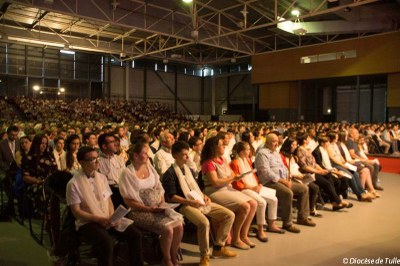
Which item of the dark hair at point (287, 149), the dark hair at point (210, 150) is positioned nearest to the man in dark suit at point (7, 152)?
the dark hair at point (210, 150)

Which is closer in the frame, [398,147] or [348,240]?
[348,240]

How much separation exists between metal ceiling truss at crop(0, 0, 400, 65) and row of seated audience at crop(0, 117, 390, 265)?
796cm

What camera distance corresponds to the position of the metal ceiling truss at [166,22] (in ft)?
45.3

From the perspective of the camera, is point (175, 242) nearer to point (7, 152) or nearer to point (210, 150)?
point (210, 150)

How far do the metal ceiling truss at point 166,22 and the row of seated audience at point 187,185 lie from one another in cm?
796

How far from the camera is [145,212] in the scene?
10.9ft

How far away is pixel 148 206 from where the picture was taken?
11.0ft

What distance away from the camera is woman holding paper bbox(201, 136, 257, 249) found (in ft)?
13.0

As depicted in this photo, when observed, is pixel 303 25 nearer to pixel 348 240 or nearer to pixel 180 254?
pixel 348 240

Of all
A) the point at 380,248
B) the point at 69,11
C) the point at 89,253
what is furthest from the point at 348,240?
the point at 69,11

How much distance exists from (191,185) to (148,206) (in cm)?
61

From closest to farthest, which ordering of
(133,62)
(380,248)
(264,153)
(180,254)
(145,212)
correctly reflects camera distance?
(145,212) → (180,254) → (380,248) → (264,153) → (133,62)

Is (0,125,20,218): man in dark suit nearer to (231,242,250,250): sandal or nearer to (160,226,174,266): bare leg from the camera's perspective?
(160,226,174,266): bare leg

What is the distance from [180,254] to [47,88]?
23.9 m
